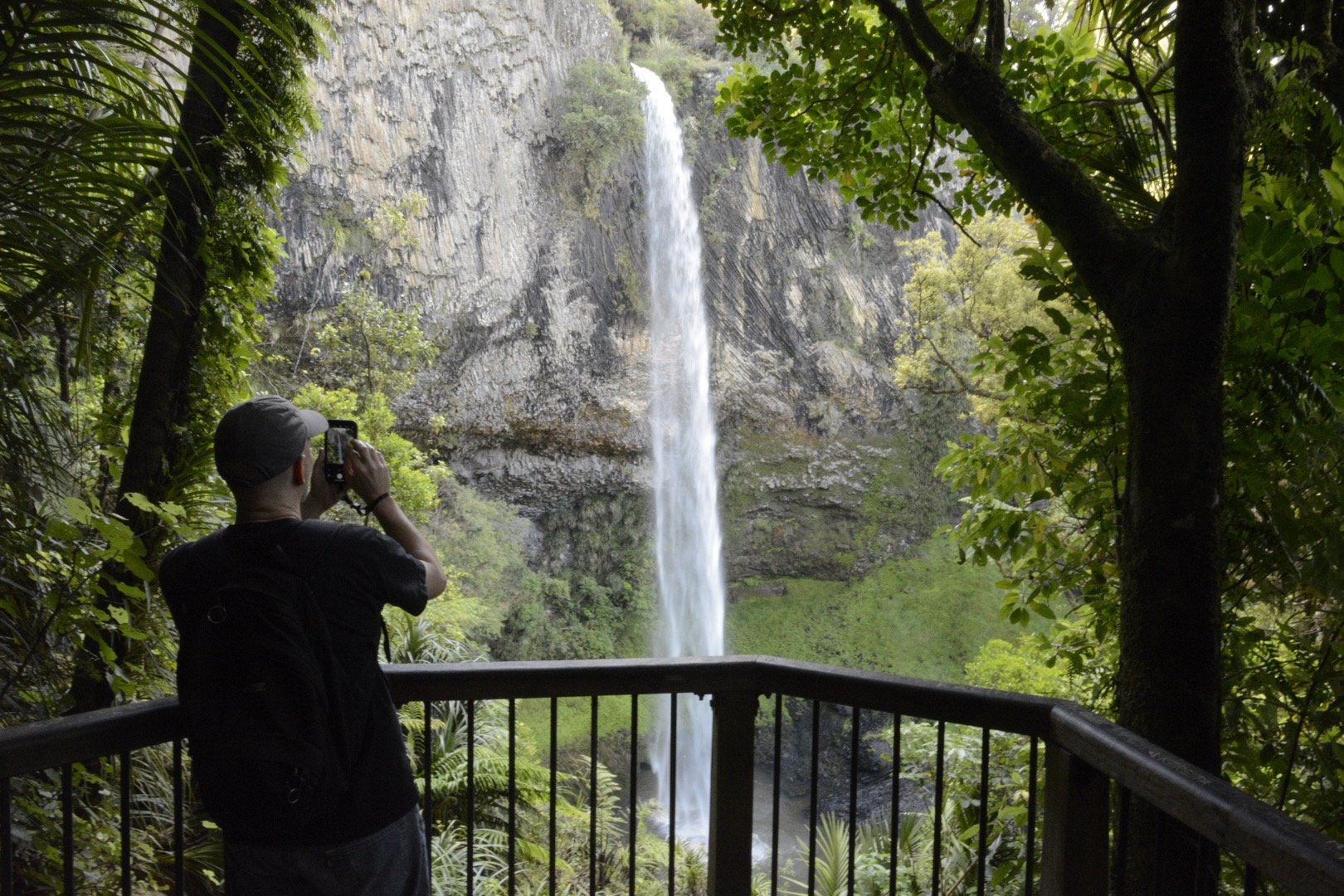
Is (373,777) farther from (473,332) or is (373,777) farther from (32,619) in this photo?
(473,332)

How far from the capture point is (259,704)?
4.37 feet

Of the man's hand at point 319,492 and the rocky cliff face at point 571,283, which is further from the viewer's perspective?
the rocky cliff face at point 571,283

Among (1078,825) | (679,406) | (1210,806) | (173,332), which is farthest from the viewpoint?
(679,406)

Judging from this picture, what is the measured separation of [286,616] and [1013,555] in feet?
7.42

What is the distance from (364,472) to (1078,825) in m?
1.57

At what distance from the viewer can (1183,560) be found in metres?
1.68

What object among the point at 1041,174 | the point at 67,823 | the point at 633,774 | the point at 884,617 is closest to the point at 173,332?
the point at 67,823

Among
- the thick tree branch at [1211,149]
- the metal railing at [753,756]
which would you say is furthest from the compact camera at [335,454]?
the thick tree branch at [1211,149]

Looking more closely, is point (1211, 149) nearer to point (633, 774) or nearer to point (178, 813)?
point (633, 774)

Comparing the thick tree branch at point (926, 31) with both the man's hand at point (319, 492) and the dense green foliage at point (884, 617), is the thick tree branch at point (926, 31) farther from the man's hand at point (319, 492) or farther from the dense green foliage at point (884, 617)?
the dense green foliage at point (884, 617)

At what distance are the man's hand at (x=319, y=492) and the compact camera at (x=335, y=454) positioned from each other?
0.01 m

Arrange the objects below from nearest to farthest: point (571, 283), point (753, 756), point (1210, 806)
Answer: point (1210, 806) → point (753, 756) → point (571, 283)

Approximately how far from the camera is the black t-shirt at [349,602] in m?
1.44

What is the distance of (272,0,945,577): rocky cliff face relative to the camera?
1838cm
